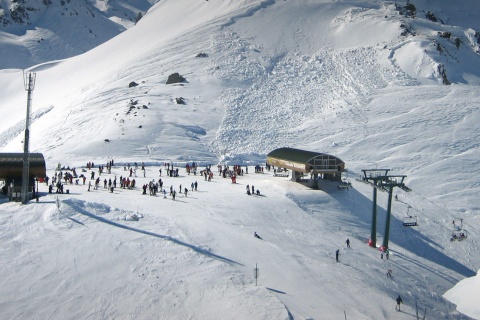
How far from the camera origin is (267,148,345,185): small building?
37.3m

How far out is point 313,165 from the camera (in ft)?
122

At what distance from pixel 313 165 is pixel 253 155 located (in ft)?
44.9

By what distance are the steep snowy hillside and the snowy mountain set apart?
3038cm

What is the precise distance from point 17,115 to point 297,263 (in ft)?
217

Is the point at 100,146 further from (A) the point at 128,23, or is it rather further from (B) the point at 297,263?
(A) the point at 128,23

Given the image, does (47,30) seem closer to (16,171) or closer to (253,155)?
(253,155)

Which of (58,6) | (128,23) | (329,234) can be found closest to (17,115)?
(329,234)

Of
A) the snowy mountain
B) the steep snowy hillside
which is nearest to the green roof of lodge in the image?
the snowy mountain

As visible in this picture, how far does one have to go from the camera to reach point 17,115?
81.4 m

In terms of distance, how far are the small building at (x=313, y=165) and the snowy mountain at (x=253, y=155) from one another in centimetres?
118

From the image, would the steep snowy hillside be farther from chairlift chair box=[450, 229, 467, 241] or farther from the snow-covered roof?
chairlift chair box=[450, 229, 467, 241]

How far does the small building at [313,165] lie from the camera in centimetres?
3731

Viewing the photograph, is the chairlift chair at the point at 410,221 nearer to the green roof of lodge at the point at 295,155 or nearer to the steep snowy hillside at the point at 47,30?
the green roof of lodge at the point at 295,155

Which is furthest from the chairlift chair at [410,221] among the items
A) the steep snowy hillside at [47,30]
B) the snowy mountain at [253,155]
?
the steep snowy hillside at [47,30]
